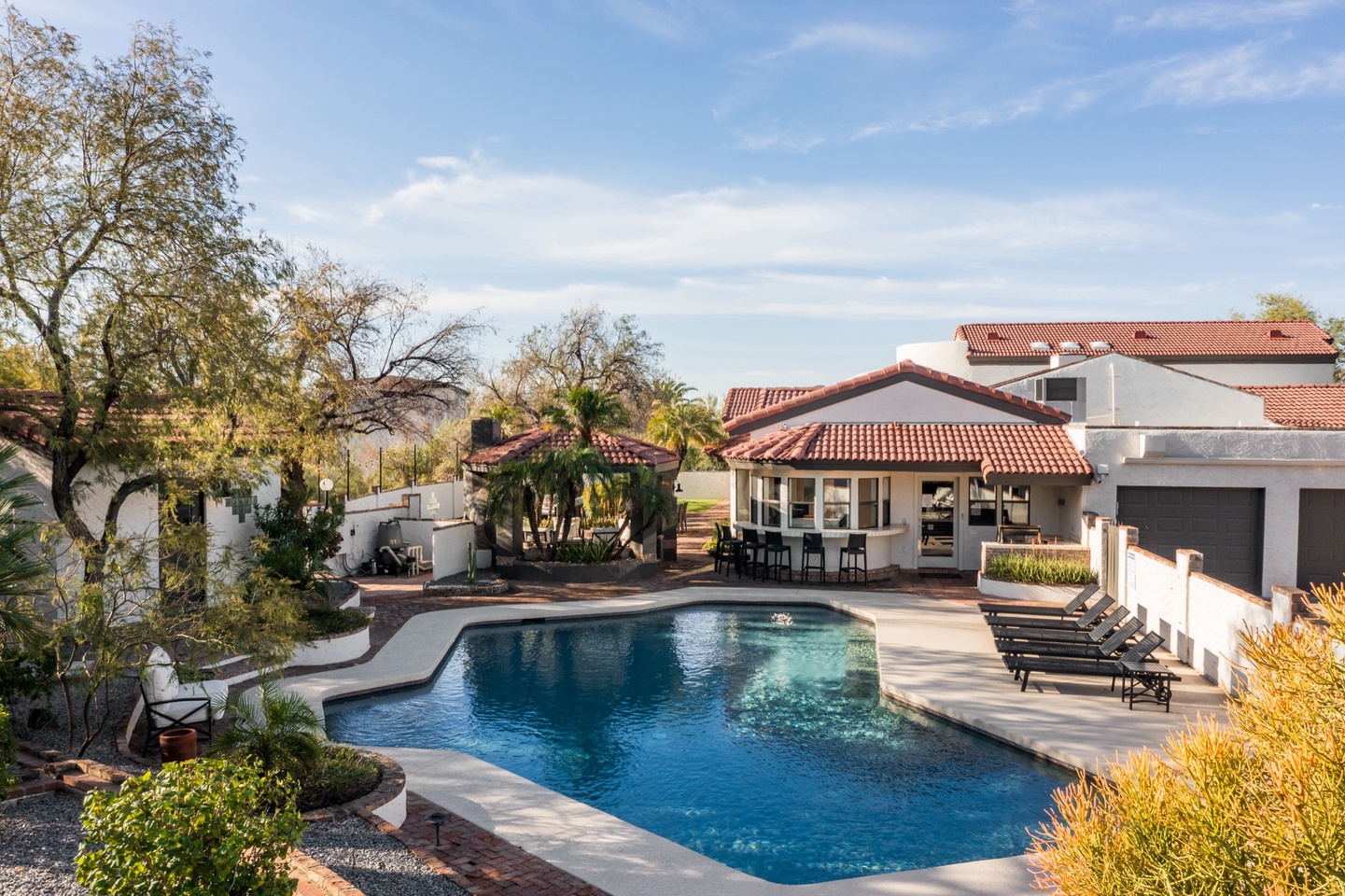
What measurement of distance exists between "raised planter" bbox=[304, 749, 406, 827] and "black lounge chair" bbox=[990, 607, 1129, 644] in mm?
9686

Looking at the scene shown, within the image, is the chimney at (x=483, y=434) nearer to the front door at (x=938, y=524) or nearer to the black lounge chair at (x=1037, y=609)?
the front door at (x=938, y=524)

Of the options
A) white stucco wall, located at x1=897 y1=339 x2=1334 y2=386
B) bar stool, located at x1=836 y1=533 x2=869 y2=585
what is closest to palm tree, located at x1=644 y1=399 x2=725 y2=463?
white stucco wall, located at x1=897 y1=339 x2=1334 y2=386

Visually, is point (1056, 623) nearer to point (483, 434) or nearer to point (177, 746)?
point (177, 746)

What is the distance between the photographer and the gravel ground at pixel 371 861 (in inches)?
261

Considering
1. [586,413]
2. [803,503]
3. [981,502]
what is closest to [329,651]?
[586,413]

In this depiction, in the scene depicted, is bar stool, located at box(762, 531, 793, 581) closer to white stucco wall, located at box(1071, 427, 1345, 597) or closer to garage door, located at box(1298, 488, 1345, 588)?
white stucco wall, located at box(1071, 427, 1345, 597)

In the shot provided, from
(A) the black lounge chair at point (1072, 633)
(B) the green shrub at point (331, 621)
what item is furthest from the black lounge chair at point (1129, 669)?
(B) the green shrub at point (331, 621)

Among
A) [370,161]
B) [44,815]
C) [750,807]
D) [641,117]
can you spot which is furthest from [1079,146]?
[44,815]

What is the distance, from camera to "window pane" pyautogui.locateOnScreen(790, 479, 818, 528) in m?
22.9

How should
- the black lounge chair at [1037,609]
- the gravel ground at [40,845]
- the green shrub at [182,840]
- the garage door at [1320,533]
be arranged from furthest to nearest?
the garage door at [1320,533]
the black lounge chair at [1037,609]
the gravel ground at [40,845]
the green shrub at [182,840]

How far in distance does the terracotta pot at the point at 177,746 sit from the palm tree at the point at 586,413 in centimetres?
1509

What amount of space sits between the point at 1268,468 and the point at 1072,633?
A: 9068 mm

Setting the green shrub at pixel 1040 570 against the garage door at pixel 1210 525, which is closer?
the green shrub at pixel 1040 570

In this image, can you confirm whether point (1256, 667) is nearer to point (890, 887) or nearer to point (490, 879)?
point (890, 887)
